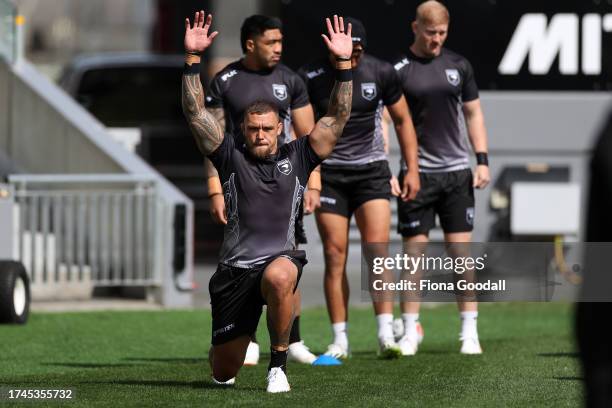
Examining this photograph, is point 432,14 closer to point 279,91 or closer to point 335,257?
point 279,91

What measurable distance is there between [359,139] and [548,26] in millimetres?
7696

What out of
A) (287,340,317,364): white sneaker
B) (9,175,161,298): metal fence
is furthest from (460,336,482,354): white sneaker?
(9,175,161,298): metal fence

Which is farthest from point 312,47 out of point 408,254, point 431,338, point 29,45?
point 29,45

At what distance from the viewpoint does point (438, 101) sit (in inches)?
378

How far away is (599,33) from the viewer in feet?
53.8

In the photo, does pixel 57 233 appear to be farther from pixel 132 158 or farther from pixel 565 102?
pixel 565 102

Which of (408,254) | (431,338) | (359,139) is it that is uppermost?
(359,139)

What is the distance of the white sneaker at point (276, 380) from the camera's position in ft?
23.4

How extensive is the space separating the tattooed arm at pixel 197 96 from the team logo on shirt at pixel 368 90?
2.03 meters

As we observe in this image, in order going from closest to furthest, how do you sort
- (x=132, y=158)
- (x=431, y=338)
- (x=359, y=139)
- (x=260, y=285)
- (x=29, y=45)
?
(x=260, y=285) → (x=359, y=139) → (x=431, y=338) → (x=132, y=158) → (x=29, y=45)

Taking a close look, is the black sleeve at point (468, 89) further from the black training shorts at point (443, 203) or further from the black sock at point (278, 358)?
the black sock at point (278, 358)

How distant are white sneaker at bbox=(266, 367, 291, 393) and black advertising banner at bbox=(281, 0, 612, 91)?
9511 millimetres

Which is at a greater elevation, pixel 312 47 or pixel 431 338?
pixel 312 47

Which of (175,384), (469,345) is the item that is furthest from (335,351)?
(175,384)
